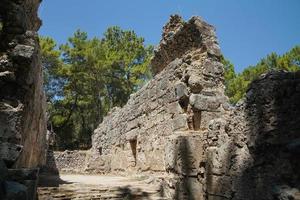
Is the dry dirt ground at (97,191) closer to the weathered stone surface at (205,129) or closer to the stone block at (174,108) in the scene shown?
the weathered stone surface at (205,129)

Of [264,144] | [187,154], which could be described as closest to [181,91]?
[187,154]

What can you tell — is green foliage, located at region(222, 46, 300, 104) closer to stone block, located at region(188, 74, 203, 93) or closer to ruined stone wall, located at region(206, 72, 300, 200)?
stone block, located at region(188, 74, 203, 93)

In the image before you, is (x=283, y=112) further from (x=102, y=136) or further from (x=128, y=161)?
(x=102, y=136)

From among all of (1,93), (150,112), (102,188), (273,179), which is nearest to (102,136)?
(150,112)

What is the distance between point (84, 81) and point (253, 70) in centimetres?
1329

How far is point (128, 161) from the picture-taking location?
30.7 ft

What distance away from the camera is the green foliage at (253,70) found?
2270 centimetres

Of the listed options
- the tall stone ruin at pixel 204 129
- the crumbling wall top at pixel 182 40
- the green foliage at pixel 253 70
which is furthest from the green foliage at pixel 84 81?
the crumbling wall top at pixel 182 40

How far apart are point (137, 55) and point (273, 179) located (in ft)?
87.2

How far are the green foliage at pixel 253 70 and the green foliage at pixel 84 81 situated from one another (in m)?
7.34

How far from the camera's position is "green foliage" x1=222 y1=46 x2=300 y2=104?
2270 cm

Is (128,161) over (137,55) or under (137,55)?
under

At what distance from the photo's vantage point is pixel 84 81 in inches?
1055

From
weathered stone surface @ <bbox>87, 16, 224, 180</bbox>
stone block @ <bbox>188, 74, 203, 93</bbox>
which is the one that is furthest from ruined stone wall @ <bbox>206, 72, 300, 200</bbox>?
stone block @ <bbox>188, 74, 203, 93</bbox>
